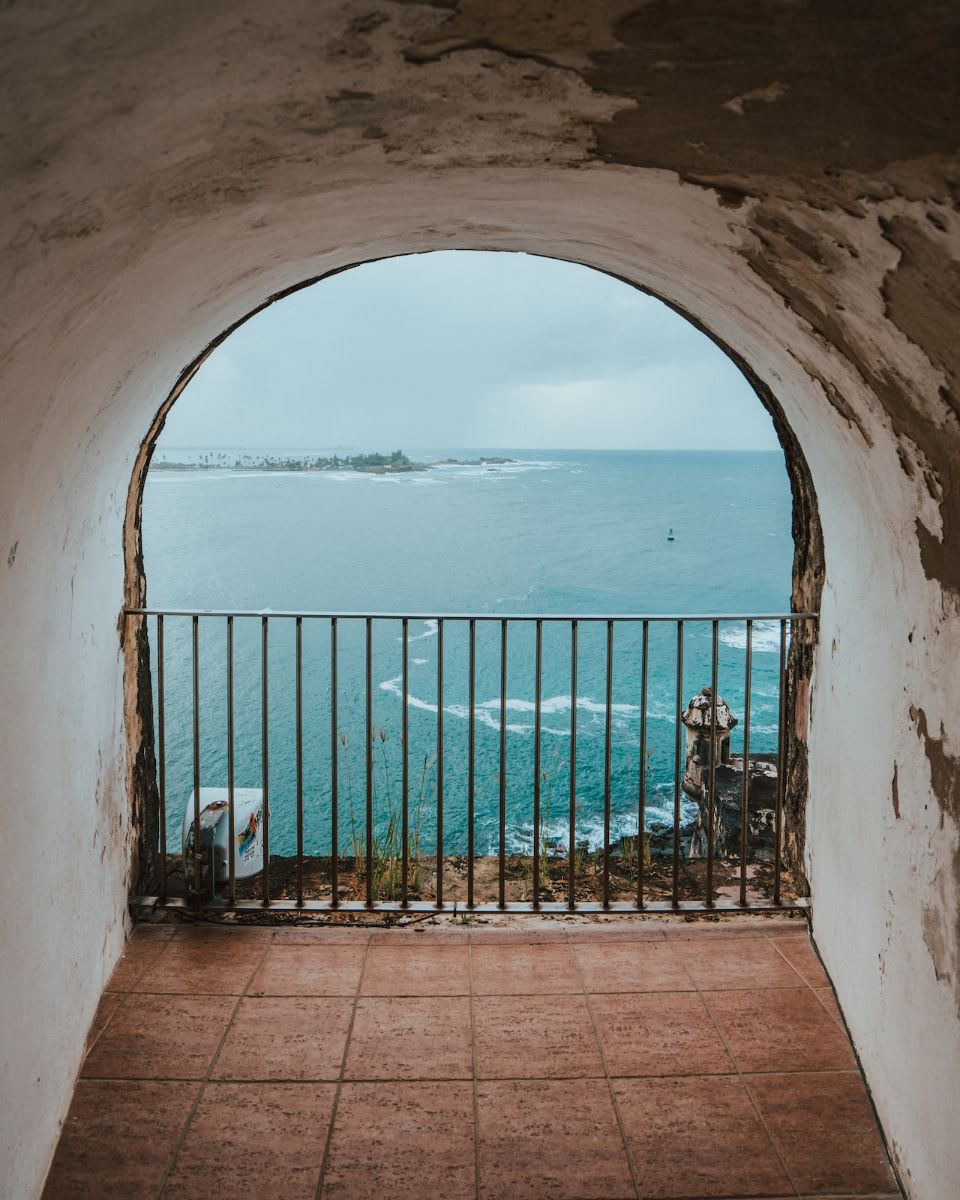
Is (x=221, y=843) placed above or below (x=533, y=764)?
above

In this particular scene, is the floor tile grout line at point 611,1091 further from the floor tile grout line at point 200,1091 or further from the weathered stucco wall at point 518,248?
the floor tile grout line at point 200,1091

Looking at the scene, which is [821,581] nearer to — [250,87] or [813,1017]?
[813,1017]

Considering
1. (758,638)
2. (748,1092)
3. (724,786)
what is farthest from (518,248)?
(758,638)

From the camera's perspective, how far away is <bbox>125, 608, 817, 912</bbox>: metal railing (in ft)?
10.3

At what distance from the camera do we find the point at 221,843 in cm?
327

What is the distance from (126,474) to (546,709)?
683 inches

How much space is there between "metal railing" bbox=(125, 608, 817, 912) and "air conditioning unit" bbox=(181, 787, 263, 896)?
0.02 m

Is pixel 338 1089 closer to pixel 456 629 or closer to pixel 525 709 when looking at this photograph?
pixel 525 709

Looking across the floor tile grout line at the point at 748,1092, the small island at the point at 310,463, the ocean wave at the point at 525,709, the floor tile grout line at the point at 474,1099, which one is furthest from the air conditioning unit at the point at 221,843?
the small island at the point at 310,463

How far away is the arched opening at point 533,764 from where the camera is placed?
311 centimetres

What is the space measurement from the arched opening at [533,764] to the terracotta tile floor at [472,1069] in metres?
0.28

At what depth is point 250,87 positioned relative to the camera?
1.22 meters

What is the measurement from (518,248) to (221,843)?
2.33 meters

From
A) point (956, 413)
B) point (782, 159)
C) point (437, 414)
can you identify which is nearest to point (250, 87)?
point (782, 159)
